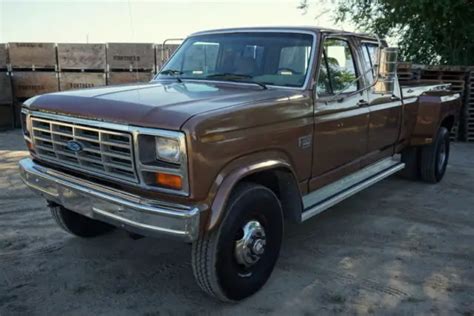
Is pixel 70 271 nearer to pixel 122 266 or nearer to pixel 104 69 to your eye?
pixel 122 266

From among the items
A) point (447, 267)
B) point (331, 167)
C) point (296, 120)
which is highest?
point (296, 120)

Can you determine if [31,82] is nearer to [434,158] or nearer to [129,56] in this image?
[129,56]

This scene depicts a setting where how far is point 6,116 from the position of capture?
11.1 meters

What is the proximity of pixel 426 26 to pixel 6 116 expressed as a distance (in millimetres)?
10177

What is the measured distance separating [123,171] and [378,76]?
2.64 m

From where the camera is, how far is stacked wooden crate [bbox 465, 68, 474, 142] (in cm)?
985

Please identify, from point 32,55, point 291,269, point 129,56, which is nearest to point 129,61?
point 129,56

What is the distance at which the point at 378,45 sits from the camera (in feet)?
16.4

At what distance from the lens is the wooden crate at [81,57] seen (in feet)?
36.7

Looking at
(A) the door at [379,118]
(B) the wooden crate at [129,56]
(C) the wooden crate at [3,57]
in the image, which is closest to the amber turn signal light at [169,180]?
(A) the door at [379,118]

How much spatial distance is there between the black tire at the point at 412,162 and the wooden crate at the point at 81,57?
7.42 m

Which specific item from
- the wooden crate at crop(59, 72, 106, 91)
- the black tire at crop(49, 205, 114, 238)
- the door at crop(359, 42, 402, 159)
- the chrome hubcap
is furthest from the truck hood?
the wooden crate at crop(59, 72, 106, 91)

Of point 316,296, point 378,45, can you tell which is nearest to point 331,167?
point 316,296

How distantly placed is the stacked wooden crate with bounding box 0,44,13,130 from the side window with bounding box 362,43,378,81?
8.76 metres
